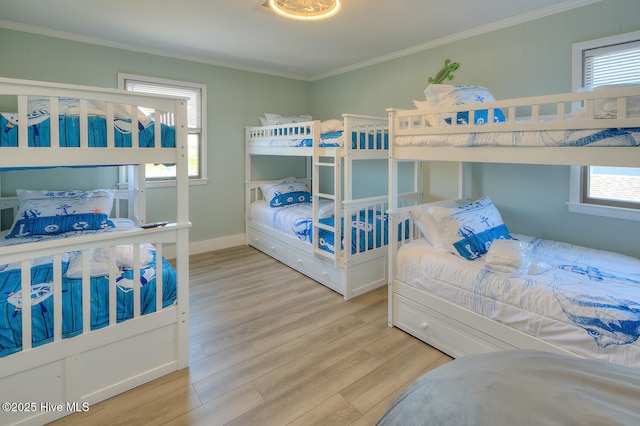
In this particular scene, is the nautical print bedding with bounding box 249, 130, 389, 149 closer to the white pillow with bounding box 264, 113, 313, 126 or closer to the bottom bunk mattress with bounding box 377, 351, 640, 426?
the white pillow with bounding box 264, 113, 313, 126

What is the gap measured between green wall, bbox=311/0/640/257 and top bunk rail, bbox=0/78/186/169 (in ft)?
8.57

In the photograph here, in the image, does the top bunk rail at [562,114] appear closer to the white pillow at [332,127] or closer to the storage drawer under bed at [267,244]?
the white pillow at [332,127]

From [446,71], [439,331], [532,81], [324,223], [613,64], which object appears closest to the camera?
[439,331]

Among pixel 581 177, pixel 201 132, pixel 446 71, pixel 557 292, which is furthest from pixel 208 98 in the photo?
pixel 557 292

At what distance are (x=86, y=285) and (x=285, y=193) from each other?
2896 millimetres

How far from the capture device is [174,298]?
2.02 meters

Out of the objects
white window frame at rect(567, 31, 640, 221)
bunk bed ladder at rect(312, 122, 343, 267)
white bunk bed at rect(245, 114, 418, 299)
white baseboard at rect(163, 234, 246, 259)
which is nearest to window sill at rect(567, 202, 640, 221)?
white window frame at rect(567, 31, 640, 221)

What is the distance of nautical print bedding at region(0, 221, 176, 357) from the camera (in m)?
1.56

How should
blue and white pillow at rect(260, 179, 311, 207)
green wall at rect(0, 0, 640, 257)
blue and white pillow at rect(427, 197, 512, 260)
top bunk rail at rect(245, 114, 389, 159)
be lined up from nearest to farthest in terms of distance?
blue and white pillow at rect(427, 197, 512, 260) → green wall at rect(0, 0, 640, 257) → top bunk rail at rect(245, 114, 389, 159) → blue and white pillow at rect(260, 179, 311, 207)

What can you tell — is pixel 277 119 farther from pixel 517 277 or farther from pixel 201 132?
pixel 517 277

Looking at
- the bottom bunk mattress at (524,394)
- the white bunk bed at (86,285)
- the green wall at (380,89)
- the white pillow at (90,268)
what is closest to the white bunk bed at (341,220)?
the green wall at (380,89)

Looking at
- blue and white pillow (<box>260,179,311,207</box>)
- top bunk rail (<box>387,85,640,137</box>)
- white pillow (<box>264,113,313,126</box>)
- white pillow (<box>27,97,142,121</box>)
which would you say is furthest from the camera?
white pillow (<box>264,113,313,126</box>)

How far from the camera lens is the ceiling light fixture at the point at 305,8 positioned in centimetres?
223

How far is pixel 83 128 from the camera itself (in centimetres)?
166
